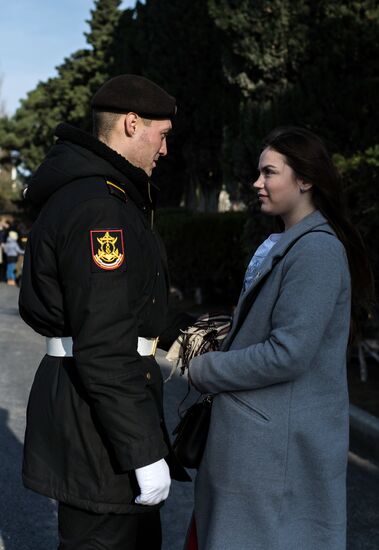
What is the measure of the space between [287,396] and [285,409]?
4 centimetres

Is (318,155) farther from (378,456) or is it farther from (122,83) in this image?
(378,456)

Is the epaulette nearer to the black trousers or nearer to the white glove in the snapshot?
the white glove

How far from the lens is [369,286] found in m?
2.56

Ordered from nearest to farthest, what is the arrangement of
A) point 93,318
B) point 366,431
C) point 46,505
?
point 93,318 < point 46,505 < point 366,431

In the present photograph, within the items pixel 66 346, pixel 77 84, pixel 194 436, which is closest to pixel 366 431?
pixel 194 436

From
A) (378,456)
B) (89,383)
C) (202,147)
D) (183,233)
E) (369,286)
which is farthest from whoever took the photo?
(202,147)

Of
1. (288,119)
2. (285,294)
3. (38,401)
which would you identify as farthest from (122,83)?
(288,119)

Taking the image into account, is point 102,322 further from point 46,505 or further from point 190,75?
point 190,75

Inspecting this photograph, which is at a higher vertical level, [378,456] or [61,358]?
[61,358]

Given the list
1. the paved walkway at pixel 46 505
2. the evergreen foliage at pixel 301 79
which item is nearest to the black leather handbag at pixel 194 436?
the paved walkway at pixel 46 505

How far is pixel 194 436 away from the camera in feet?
8.19

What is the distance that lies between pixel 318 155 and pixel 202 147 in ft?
68.9

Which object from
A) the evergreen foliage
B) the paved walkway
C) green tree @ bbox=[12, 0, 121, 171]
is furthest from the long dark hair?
green tree @ bbox=[12, 0, 121, 171]

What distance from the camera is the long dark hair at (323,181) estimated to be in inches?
96.7
